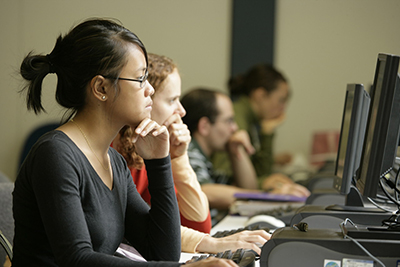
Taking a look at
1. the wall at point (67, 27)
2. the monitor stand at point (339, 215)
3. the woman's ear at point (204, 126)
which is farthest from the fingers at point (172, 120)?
the woman's ear at point (204, 126)

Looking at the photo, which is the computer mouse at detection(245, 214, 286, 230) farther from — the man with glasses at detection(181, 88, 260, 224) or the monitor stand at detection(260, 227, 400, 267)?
the monitor stand at detection(260, 227, 400, 267)

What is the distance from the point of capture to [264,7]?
4340 millimetres

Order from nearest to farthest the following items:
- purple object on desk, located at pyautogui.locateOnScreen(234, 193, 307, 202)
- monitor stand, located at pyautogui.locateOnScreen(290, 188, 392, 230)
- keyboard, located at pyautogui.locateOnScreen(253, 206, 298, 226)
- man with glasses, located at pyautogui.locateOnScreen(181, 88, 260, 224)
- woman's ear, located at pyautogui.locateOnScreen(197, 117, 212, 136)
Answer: monitor stand, located at pyautogui.locateOnScreen(290, 188, 392, 230)
keyboard, located at pyautogui.locateOnScreen(253, 206, 298, 226)
purple object on desk, located at pyautogui.locateOnScreen(234, 193, 307, 202)
man with glasses, located at pyautogui.locateOnScreen(181, 88, 260, 224)
woman's ear, located at pyautogui.locateOnScreen(197, 117, 212, 136)

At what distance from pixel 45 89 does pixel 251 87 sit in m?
2.80

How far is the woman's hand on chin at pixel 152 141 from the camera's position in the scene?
44.5 inches

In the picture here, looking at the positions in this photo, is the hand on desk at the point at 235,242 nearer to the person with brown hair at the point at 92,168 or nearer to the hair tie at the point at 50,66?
the person with brown hair at the point at 92,168

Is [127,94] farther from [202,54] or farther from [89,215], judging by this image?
[202,54]

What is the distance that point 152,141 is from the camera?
1168 millimetres

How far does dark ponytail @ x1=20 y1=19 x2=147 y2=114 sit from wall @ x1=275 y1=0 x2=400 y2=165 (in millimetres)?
791

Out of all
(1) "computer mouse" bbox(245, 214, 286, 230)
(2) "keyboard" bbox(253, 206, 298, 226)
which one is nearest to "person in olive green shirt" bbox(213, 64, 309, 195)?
(2) "keyboard" bbox(253, 206, 298, 226)

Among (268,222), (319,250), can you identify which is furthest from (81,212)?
(268,222)

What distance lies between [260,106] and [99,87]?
112 inches

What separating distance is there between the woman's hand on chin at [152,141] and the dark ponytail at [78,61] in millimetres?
144

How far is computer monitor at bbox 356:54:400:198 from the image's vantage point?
39.5 inches
